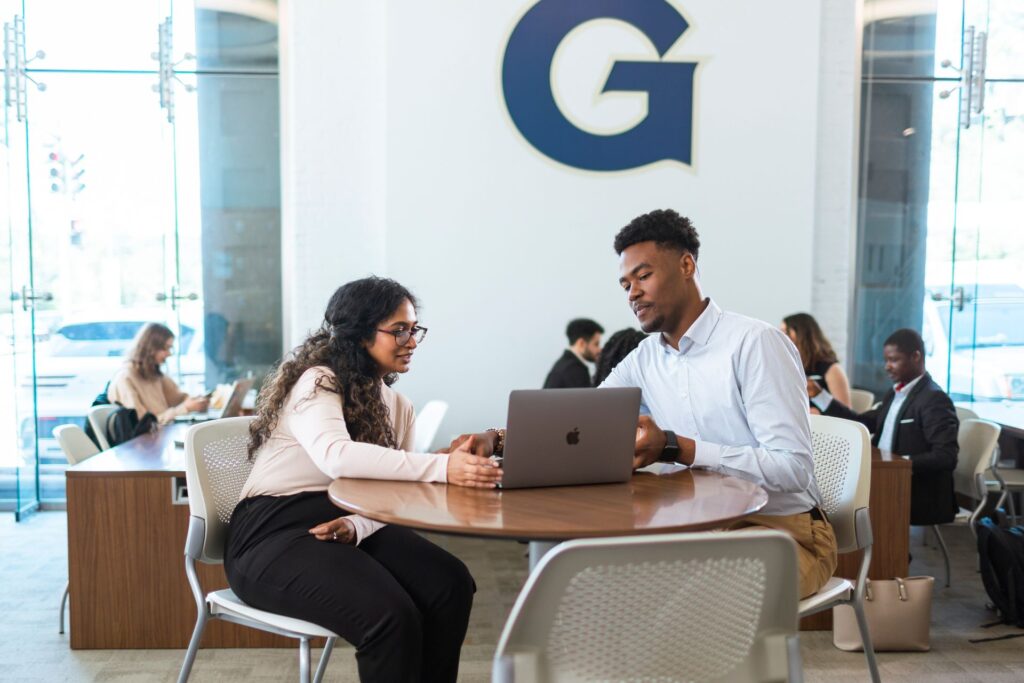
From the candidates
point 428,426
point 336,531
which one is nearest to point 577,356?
point 428,426

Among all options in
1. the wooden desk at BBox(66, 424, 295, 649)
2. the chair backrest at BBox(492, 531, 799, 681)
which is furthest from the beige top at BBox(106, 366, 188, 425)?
the chair backrest at BBox(492, 531, 799, 681)

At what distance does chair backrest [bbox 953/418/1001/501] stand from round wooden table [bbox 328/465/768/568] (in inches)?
98.0

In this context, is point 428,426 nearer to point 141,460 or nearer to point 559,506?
point 141,460

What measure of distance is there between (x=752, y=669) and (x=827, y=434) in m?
1.48

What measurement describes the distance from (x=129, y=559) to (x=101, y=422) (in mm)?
1565

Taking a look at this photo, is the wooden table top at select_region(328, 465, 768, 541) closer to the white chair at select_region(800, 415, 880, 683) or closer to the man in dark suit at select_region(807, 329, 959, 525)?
the white chair at select_region(800, 415, 880, 683)

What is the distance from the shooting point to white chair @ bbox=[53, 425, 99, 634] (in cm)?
401

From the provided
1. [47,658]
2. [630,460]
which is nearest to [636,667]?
[630,460]

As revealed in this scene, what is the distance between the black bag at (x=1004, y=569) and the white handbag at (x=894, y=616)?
1.67 ft

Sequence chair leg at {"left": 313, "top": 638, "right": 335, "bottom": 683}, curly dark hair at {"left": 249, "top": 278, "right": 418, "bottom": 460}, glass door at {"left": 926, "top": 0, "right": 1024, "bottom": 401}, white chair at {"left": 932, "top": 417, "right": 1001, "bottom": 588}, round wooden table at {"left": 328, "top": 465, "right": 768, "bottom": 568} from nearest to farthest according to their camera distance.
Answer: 1. round wooden table at {"left": 328, "top": 465, "right": 768, "bottom": 568}
2. curly dark hair at {"left": 249, "top": 278, "right": 418, "bottom": 460}
3. chair leg at {"left": 313, "top": 638, "right": 335, "bottom": 683}
4. white chair at {"left": 932, "top": 417, "right": 1001, "bottom": 588}
5. glass door at {"left": 926, "top": 0, "right": 1024, "bottom": 401}

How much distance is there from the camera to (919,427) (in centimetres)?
447

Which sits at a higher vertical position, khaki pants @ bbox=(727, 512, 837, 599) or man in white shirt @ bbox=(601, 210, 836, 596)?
→ man in white shirt @ bbox=(601, 210, 836, 596)

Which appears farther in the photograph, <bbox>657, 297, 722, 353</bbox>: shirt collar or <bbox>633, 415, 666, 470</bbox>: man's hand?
<bbox>657, 297, 722, 353</bbox>: shirt collar

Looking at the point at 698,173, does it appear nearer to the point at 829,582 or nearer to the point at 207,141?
the point at 207,141
